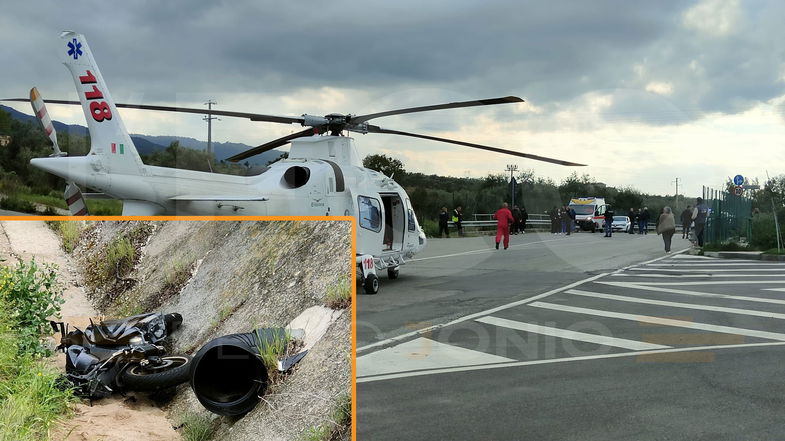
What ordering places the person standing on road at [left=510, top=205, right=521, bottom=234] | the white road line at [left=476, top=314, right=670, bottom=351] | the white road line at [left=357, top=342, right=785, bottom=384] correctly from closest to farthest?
the white road line at [left=357, top=342, right=785, bottom=384], the white road line at [left=476, top=314, right=670, bottom=351], the person standing on road at [left=510, top=205, right=521, bottom=234]

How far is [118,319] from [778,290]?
16.7m

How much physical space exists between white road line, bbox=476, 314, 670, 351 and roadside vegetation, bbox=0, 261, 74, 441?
8.54m

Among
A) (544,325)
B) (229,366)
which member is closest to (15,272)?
(229,366)

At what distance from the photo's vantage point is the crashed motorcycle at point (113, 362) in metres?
2.36

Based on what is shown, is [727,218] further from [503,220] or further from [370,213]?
[370,213]

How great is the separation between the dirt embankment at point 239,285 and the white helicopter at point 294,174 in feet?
19.4

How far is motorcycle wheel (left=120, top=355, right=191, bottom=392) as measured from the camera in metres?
2.37

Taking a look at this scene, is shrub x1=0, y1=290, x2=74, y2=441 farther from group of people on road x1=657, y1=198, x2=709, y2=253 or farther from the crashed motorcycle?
group of people on road x1=657, y1=198, x2=709, y2=253

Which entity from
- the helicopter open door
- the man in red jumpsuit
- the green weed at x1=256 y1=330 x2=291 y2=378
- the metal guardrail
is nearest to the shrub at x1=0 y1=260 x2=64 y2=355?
the green weed at x1=256 y1=330 x2=291 y2=378

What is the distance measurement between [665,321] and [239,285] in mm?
10772

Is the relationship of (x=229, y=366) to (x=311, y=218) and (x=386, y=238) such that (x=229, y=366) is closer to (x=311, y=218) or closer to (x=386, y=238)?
(x=311, y=218)

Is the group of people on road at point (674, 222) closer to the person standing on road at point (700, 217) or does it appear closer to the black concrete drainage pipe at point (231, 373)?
the person standing on road at point (700, 217)

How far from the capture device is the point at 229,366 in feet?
7.61

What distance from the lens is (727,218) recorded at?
31.5m
